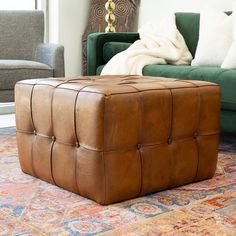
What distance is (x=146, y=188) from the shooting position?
1905 millimetres

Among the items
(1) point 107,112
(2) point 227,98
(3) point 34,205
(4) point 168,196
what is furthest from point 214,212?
(2) point 227,98

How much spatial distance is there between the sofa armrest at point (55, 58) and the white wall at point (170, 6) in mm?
1429

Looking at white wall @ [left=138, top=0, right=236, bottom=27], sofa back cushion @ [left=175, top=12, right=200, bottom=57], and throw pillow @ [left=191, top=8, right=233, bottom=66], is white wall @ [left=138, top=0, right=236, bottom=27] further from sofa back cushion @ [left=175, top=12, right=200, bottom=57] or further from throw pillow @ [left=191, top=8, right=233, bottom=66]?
throw pillow @ [left=191, top=8, right=233, bottom=66]

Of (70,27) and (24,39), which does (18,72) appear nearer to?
(24,39)

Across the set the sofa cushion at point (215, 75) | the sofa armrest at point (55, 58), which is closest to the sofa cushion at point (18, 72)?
the sofa armrest at point (55, 58)

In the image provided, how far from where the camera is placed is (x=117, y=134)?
1.76 meters

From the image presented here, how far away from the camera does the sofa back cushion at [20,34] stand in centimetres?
381

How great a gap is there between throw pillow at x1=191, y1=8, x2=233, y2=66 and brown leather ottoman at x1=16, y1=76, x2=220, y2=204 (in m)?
1.16

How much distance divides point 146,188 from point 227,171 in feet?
1.92

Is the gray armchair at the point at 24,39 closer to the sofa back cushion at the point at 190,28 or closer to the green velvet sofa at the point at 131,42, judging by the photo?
the green velvet sofa at the point at 131,42

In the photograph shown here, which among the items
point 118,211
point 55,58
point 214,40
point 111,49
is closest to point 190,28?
point 214,40

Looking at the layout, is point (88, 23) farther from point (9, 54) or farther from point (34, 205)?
point (34, 205)

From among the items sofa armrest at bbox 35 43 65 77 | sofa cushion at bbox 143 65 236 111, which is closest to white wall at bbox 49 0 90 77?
sofa armrest at bbox 35 43 65 77

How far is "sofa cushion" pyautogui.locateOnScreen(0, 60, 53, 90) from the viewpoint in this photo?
3195mm
